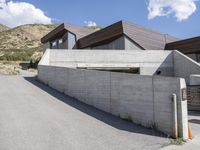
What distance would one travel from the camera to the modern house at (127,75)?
9.07 metres

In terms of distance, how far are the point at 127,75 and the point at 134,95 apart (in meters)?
0.94

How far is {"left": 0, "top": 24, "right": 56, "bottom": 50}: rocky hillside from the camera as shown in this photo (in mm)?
75938

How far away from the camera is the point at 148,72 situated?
82.3 feet

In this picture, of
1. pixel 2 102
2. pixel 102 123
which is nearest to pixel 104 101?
pixel 102 123

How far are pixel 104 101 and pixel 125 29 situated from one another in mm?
16936

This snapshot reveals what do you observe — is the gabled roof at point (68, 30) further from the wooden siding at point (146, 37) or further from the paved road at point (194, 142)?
the paved road at point (194, 142)

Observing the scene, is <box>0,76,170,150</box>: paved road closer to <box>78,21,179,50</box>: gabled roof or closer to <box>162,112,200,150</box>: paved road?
<box>162,112,200,150</box>: paved road

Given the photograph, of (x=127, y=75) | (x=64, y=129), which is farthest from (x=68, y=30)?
(x=64, y=129)

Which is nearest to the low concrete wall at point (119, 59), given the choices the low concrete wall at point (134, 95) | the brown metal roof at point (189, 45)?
the brown metal roof at point (189, 45)

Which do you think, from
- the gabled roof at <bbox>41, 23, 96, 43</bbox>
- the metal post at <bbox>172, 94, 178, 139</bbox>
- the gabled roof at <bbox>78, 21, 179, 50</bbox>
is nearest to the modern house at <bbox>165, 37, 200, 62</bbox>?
the gabled roof at <bbox>78, 21, 179, 50</bbox>

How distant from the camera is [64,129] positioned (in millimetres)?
8883

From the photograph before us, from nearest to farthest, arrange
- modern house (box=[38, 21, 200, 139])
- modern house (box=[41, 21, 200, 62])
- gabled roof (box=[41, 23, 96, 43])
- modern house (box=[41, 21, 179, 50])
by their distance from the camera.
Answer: modern house (box=[38, 21, 200, 139]), modern house (box=[41, 21, 200, 62]), modern house (box=[41, 21, 179, 50]), gabled roof (box=[41, 23, 96, 43])

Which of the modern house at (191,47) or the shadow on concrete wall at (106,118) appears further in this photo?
the modern house at (191,47)

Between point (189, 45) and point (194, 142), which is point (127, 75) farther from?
point (189, 45)
